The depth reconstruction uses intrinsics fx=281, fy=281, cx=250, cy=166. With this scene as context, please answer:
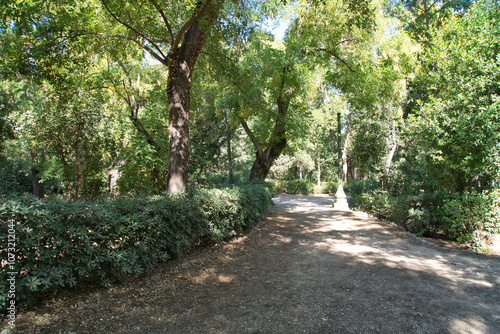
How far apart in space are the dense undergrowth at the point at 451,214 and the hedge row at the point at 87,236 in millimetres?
6112

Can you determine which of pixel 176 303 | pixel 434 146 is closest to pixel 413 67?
pixel 434 146

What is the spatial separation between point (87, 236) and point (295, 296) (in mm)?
2775

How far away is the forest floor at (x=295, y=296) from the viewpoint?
9.88 feet

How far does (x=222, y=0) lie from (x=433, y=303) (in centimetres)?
685

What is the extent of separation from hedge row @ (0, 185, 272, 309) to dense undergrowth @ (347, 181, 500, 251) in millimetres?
6112

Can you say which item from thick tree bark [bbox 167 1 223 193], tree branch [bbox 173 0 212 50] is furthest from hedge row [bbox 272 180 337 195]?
tree branch [bbox 173 0 212 50]

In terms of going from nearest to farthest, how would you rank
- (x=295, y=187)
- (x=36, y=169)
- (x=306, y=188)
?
(x=36, y=169) → (x=306, y=188) → (x=295, y=187)

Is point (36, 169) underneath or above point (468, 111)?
underneath

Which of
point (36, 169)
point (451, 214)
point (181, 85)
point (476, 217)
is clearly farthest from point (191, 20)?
point (36, 169)

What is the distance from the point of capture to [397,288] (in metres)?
4.04

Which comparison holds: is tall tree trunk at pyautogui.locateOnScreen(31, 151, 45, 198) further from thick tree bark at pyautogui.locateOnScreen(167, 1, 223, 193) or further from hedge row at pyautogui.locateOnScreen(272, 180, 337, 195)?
hedge row at pyautogui.locateOnScreen(272, 180, 337, 195)

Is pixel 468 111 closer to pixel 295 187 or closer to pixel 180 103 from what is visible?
pixel 180 103

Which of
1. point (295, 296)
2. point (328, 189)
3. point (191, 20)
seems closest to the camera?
point (295, 296)

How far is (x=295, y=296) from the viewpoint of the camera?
3.85 m
